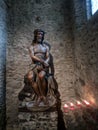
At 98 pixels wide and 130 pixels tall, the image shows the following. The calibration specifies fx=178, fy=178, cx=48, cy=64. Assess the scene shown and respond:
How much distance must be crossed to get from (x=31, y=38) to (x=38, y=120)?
6.99ft

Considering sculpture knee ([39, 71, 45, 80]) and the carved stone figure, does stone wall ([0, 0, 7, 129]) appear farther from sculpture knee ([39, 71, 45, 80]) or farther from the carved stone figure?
sculpture knee ([39, 71, 45, 80])

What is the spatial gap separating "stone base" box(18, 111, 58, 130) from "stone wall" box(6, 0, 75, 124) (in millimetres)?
962

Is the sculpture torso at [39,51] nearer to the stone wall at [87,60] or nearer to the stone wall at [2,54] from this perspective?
the stone wall at [2,54]

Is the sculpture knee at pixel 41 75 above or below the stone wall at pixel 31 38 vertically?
below

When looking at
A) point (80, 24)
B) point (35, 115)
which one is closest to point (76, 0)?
point (80, 24)

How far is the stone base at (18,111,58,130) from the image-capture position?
3.49 meters

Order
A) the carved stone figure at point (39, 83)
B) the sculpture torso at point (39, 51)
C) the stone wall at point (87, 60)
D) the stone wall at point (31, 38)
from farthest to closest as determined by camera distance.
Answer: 1. the stone wall at point (31, 38)
2. the sculpture torso at point (39, 51)
3. the carved stone figure at point (39, 83)
4. the stone wall at point (87, 60)

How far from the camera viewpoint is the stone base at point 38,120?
349cm

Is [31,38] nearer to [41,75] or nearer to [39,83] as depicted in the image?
[41,75]

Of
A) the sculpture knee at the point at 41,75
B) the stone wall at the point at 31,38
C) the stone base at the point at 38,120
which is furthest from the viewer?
the stone wall at the point at 31,38

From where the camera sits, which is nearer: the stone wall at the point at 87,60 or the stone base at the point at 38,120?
the stone wall at the point at 87,60

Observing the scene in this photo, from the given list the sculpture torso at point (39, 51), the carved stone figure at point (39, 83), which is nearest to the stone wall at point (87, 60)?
the carved stone figure at point (39, 83)

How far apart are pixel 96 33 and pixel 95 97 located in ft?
3.95

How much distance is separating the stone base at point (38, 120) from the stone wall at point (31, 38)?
3.16 feet
